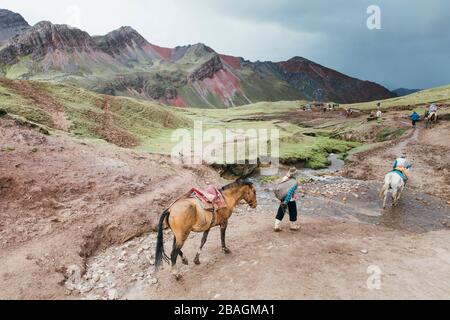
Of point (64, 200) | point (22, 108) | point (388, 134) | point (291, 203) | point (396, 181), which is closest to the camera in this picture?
point (291, 203)

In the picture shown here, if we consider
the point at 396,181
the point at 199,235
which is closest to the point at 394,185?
the point at 396,181

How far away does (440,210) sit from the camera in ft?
63.3

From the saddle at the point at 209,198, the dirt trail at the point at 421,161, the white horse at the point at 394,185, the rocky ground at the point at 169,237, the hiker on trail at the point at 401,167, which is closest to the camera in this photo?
the rocky ground at the point at 169,237

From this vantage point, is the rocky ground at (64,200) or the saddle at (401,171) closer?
the rocky ground at (64,200)

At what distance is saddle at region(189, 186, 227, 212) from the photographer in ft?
36.9

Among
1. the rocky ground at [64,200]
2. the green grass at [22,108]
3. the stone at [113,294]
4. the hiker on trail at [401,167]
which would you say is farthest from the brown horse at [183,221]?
the green grass at [22,108]

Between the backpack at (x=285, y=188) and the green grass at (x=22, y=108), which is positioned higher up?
the green grass at (x=22, y=108)

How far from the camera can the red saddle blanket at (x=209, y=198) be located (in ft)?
36.9

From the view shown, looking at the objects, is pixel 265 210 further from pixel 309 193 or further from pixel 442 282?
pixel 442 282

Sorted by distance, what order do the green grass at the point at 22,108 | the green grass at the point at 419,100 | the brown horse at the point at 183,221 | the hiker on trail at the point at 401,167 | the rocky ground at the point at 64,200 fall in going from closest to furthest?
the brown horse at the point at 183,221 < the rocky ground at the point at 64,200 < the hiker on trail at the point at 401,167 < the green grass at the point at 22,108 < the green grass at the point at 419,100

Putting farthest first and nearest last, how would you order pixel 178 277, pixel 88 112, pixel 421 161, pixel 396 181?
pixel 88 112, pixel 421 161, pixel 396 181, pixel 178 277

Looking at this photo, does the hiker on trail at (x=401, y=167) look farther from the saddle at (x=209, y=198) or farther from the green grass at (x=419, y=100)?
the green grass at (x=419, y=100)

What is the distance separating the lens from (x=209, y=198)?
11.4m

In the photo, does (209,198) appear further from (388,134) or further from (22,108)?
(388,134)
